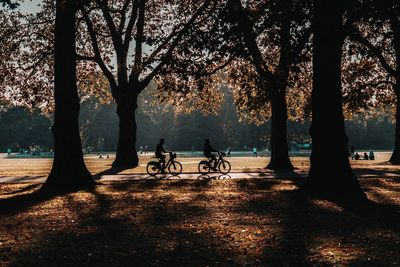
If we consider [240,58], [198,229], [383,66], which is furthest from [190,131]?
[198,229]

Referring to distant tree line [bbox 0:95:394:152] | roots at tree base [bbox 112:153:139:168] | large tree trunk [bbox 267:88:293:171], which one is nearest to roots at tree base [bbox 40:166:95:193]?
large tree trunk [bbox 267:88:293:171]

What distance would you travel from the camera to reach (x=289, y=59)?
2053 cm

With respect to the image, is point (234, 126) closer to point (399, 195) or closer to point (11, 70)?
point (11, 70)

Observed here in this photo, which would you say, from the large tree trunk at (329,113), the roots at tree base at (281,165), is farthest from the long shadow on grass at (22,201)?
the roots at tree base at (281,165)

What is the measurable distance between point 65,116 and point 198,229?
9505 mm

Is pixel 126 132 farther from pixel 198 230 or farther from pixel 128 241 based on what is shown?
pixel 128 241

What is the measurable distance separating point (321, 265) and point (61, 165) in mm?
12490

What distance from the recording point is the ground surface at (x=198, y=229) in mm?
6965

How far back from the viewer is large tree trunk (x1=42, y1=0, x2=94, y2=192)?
56.7 ft

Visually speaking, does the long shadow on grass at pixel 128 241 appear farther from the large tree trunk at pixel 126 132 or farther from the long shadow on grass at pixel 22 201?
the large tree trunk at pixel 126 132

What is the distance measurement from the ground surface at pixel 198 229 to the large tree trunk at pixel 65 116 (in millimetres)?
1648

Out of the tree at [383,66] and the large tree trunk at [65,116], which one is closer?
the large tree trunk at [65,116]

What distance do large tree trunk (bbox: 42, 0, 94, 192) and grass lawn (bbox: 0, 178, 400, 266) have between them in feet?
5.92

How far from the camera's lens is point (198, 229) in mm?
9297
